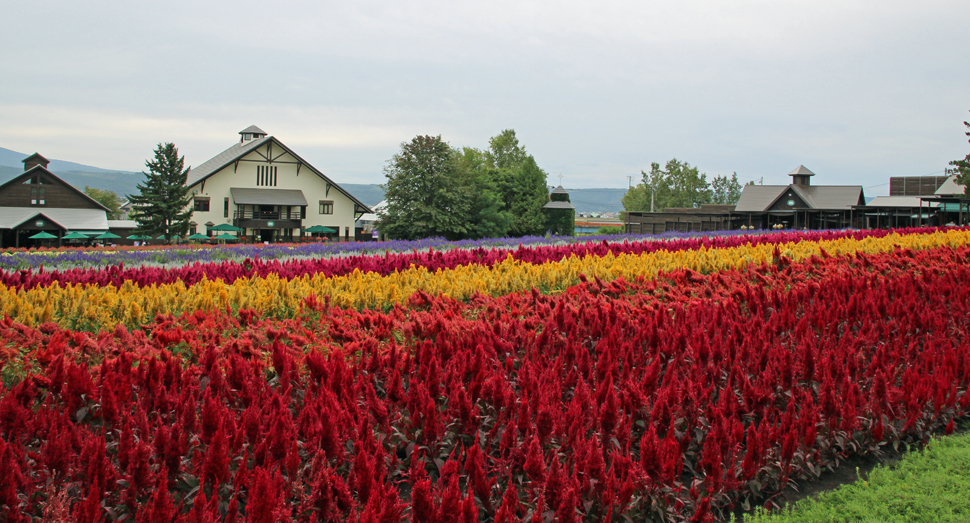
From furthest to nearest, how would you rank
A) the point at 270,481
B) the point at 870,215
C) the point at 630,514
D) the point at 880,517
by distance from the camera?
1. the point at 870,215
2. the point at 880,517
3. the point at 630,514
4. the point at 270,481

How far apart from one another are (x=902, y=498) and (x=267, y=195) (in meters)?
64.1

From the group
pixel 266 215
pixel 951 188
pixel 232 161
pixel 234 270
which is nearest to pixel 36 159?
pixel 232 161

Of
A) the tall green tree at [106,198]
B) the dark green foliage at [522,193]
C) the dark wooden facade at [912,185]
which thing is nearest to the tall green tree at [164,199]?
the dark green foliage at [522,193]

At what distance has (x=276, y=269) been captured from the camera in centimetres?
972

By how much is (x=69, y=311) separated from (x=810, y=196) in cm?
7683

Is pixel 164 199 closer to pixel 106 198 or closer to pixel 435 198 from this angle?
pixel 435 198

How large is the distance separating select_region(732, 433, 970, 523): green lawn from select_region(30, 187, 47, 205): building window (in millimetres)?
74646

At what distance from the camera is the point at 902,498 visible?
369cm

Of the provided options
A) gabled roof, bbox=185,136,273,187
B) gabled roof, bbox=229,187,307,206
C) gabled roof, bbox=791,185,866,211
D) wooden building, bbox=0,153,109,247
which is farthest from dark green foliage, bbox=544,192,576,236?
wooden building, bbox=0,153,109,247

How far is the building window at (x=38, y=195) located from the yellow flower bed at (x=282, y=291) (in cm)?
6720

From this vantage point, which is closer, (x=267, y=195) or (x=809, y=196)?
(x=267, y=195)

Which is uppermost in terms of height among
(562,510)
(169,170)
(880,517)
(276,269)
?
(169,170)

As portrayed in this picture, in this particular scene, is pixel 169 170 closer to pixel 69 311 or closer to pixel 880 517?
pixel 69 311

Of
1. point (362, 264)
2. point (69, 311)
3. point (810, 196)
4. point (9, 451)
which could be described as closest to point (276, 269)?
point (362, 264)
